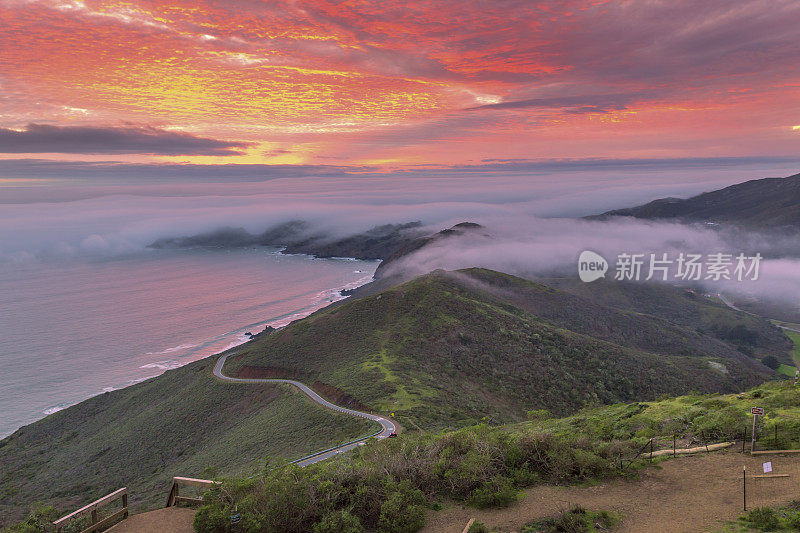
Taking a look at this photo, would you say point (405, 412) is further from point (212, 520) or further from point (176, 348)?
point (176, 348)

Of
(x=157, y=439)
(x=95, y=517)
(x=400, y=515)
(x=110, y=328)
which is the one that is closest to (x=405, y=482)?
(x=400, y=515)

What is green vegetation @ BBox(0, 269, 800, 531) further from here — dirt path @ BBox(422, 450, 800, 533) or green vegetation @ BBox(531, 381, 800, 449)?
dirt path @ BBox(422, 450, 800, 533)

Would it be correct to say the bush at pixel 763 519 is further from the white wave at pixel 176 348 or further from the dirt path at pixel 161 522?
the white wave at pixel 176 348

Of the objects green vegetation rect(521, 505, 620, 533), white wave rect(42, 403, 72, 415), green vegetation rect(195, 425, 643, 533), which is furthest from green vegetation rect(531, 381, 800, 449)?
white wave rect(42, 403, 72, 415)

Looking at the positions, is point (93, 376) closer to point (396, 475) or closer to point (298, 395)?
point (298, 395)

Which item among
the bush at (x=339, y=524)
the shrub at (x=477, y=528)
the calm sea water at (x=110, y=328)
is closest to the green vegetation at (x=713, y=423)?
the shrub at (x=477, y=528)

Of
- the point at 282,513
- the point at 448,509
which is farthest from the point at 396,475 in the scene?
the point at 282,513
